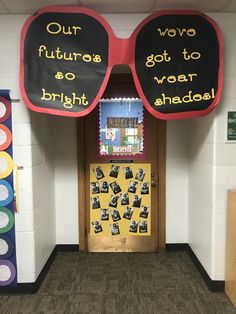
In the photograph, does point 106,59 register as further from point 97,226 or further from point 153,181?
point 97,226

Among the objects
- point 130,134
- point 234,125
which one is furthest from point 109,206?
point 234,125

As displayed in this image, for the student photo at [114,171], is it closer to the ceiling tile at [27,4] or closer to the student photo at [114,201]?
the student photo at [114,201]

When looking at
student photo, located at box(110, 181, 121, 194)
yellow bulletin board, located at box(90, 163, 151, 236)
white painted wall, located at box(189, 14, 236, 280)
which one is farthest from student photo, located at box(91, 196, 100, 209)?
white painted wall, located at box(189, 14, 236, 280)

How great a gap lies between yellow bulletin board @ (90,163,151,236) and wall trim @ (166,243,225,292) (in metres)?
0.34

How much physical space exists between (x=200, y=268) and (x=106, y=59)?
2.10m

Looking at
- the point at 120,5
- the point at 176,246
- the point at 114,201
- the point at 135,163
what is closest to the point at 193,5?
the point at 120,5

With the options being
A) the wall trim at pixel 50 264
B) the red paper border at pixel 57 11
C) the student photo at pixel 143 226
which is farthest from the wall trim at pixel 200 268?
the red paper border at pixel 57 11

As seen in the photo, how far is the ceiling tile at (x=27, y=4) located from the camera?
2.11 metres

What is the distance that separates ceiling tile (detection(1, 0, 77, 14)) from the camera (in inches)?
83.2

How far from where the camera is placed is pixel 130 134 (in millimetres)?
3221

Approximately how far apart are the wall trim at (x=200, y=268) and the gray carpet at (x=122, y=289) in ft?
0.15

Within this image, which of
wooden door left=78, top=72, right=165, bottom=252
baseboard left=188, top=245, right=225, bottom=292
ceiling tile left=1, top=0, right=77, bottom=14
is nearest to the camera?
ceiling tile left=1, top=0, right=77, bottom=14

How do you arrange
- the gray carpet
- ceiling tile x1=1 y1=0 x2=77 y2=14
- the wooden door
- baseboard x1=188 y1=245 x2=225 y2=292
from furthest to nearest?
the wooden door, baseboard x1=188 y1=245 x2=225 y2=292, the gray carpet, ceiling tile x1=1 y1=0 x2=77 y2=14

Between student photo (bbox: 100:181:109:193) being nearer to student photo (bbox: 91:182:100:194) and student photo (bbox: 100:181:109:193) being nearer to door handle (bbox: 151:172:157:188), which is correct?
student photo (bbox: 91:182:100:194)
